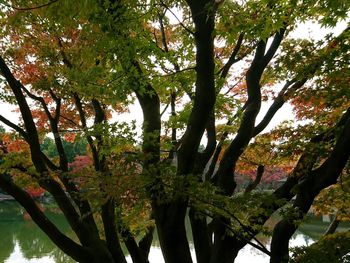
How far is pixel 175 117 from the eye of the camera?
22.5ft

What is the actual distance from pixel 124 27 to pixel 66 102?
444 centimetres

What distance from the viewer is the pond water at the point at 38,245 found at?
1794 cm

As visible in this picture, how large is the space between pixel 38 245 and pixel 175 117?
17.9 meters

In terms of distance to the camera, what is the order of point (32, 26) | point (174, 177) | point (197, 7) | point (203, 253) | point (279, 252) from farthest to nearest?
1. point (32, 26)
2. point (203, 253)
3. point (279, 252)
4. point (174, 177)
5. point (197, 7)

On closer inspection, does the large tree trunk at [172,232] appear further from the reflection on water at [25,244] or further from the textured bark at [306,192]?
the reflection on water at [25,244]

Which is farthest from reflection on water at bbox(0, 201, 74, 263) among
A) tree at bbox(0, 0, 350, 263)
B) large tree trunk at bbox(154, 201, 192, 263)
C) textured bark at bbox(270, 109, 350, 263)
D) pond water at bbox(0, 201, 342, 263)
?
textured bark at bbox(270, 109, 350, 263)

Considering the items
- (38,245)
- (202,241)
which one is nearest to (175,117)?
(202,241)

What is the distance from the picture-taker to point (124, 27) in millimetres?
4547

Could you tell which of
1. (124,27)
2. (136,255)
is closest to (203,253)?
(136,255)

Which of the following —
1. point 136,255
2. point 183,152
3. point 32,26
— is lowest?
point 136,255

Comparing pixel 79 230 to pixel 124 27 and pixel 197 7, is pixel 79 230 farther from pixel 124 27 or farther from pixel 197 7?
pixel 197 7

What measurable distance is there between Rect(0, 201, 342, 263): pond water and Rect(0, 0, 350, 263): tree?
1192 cm

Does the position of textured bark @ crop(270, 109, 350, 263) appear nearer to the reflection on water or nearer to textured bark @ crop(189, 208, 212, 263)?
textured bark @ crop(189, 208, 212, 263)

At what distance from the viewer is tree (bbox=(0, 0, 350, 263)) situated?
4125 millimetres
